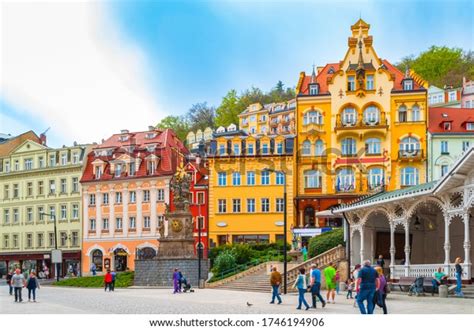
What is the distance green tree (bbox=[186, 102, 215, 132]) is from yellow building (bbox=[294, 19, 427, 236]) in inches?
288

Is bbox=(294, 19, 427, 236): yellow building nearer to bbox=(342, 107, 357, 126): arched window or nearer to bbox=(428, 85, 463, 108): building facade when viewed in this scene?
bbox=(342, 107, 357, 126): arched window

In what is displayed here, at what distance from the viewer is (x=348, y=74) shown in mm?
63438

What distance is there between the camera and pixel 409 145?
208 ft

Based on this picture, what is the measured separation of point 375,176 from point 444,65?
3033 cm

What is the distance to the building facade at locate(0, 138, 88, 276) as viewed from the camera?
7444 centimetres

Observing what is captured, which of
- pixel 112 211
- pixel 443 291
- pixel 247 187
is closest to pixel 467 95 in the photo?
pixel 247 187

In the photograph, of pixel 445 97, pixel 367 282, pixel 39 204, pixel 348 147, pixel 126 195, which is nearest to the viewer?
pixel 367 282

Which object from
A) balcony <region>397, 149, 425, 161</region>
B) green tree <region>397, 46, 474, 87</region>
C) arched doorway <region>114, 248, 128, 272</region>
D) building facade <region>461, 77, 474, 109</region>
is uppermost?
green tree <region>397, 46, 474, 87</region>

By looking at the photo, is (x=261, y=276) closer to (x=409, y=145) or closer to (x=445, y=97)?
(x=409, y=145)

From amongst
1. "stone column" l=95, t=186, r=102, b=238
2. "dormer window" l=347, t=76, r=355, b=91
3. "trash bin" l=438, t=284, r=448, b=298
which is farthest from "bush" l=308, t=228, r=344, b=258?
"stone column" l=95, t=186, r=102, b=238

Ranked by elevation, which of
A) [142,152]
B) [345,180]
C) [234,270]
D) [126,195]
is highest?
[142,152]

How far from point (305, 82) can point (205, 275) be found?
77.9 ft
